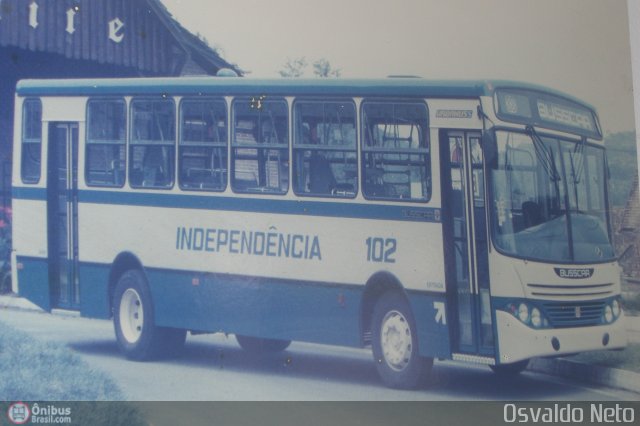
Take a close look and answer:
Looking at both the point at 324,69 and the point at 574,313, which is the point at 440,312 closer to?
the point at 574,313

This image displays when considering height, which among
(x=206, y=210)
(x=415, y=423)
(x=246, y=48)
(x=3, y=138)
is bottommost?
(x=415, y=423)

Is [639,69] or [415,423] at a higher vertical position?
[639,69]

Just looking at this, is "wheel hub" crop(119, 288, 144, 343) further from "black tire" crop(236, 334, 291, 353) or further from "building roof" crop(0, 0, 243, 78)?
"building roof" crop(0, 0, 243, 78)

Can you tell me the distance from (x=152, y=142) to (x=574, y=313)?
2954mm

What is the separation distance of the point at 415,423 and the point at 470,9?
8.27ft

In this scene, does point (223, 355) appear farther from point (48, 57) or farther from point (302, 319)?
point (48, 57)

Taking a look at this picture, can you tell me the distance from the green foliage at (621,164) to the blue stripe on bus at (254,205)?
1.07 metres

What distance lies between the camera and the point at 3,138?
6555 mm

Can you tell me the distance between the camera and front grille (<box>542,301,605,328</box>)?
5.91 metres

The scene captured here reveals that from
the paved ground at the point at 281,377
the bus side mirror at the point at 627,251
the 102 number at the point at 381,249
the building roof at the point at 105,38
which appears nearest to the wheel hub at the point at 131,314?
the paved ground at the point at 281,377

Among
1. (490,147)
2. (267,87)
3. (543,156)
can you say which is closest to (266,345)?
(267,87)

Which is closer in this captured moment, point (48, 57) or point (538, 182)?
point (538, 182)

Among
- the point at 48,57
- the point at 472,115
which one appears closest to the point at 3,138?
the point at 48,57

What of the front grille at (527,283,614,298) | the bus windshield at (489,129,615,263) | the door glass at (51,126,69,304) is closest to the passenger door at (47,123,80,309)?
the door glass at (51,126,69,304)
